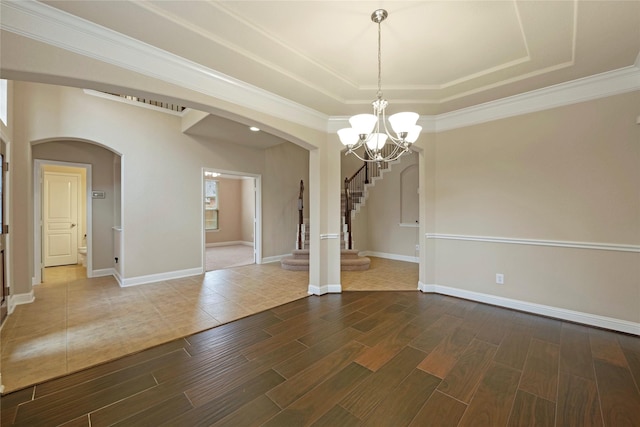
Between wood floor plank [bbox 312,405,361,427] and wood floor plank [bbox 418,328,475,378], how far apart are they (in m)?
0.81

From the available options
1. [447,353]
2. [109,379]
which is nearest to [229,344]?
[109,379]

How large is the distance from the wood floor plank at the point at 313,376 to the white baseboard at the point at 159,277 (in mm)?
3824

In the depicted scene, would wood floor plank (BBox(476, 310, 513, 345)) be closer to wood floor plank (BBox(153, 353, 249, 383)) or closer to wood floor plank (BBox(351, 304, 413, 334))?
wood floor plank (BBox(351, 304, 413, 334))

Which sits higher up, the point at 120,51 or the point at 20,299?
the point at 120,51

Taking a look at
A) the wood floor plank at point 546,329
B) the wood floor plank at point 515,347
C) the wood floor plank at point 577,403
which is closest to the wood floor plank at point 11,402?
the wood floor plank at point 577,403

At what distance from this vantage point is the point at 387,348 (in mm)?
2453

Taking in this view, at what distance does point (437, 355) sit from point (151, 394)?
2.32 m

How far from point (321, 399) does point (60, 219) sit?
727 centimetres

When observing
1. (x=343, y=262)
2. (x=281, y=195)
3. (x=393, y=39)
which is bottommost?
(x=343, y=262)

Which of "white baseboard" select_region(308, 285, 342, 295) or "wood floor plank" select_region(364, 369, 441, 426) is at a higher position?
"white baseboard" select_region(308, 285, 342, 295)

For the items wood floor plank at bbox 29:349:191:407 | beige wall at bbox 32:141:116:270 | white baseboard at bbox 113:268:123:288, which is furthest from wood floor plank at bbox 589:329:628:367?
beige wall at bbox 32:141:116:270

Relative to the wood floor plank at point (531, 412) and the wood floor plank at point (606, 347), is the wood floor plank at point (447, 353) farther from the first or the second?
the wood floor plank at point (606, 347)

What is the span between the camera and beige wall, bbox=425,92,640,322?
277 centimetres

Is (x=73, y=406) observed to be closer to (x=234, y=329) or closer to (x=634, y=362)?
(x=234, y=329)
